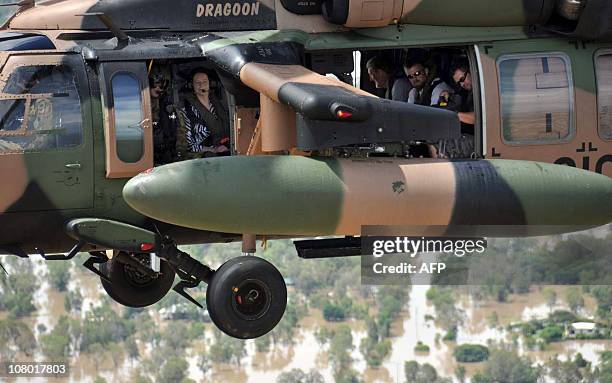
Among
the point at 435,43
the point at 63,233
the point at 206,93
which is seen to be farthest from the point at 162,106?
the point at 435,43

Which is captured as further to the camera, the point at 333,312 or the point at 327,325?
the point at 333,312

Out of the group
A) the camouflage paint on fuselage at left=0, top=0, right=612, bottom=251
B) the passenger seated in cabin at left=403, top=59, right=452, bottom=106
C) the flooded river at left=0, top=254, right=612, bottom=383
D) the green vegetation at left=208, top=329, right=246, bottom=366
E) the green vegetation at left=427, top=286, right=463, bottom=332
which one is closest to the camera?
the camouflage paint on fuselage at left=0, top=0, right=612, bottom=251

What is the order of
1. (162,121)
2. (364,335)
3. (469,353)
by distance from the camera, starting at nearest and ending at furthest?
1. (162,121)
2. (469,353)
3. (364,335)

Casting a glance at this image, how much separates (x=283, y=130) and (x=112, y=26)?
1608 mm

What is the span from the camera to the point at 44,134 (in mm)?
13094

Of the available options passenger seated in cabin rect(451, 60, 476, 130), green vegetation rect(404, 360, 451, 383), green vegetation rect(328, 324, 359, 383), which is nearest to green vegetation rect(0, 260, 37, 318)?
green vegetation rect(328, 324, 359, 383)

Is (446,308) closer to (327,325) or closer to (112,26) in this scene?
(327,325)

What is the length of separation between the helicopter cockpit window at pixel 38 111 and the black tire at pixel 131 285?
195 cm

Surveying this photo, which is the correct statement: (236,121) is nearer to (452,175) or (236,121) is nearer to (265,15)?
(265,15)

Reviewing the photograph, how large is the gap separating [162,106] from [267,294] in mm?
1662

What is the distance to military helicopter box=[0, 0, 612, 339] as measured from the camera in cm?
1258

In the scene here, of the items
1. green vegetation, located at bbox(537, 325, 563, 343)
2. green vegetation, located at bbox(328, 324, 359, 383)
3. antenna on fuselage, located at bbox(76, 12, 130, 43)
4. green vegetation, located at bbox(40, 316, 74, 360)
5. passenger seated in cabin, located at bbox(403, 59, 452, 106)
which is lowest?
green vegetation, located at bbox(328, 324, 359, 383)

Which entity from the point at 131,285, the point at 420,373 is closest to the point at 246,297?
the point at 131,285

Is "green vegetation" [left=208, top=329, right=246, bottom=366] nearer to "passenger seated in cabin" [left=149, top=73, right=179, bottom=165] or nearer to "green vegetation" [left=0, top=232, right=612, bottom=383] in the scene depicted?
"green vegetation" [left=0, top=232, right=612, bottom=383]
